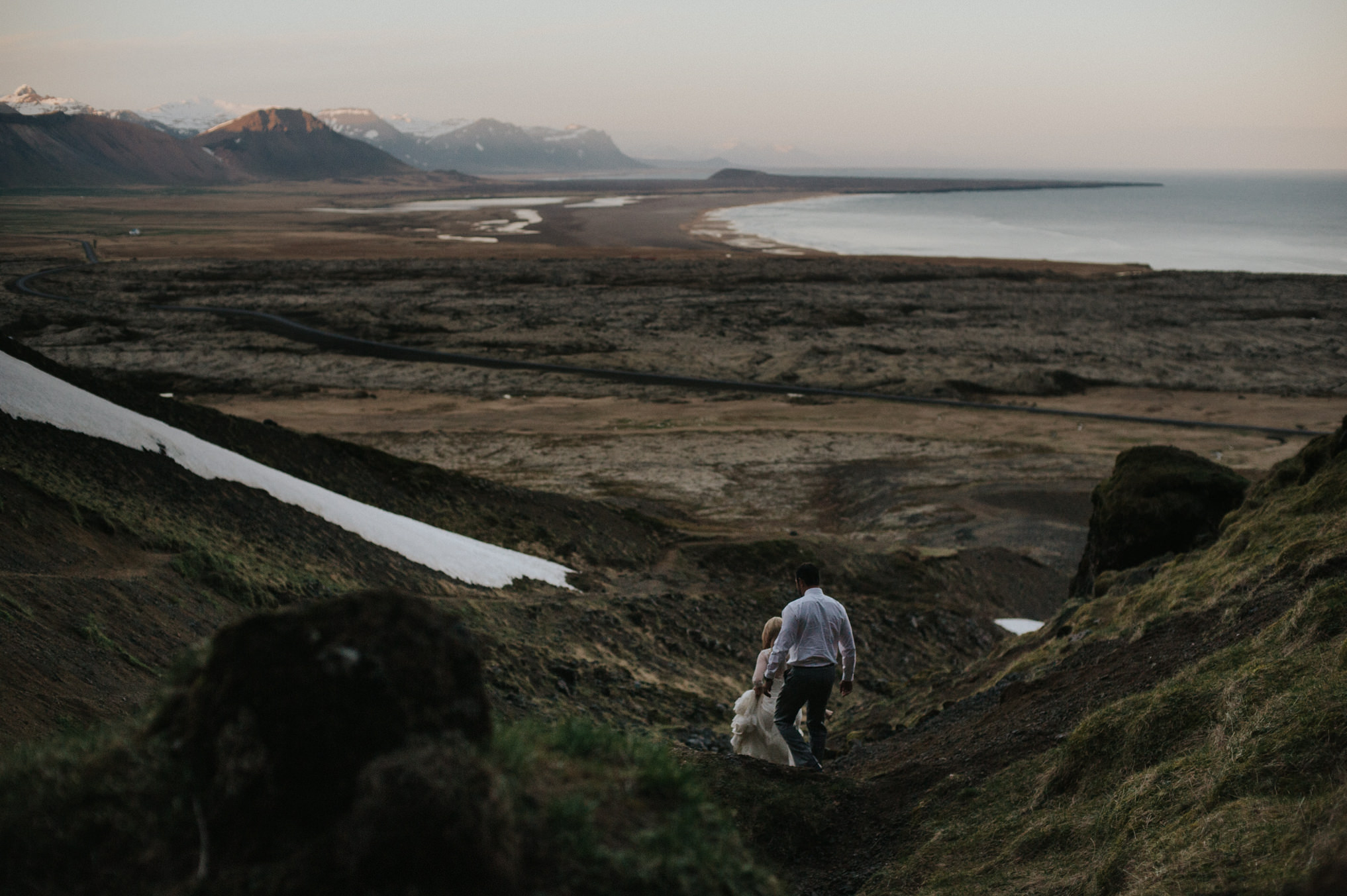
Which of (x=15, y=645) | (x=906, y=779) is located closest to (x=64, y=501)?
(x=15, y=645)

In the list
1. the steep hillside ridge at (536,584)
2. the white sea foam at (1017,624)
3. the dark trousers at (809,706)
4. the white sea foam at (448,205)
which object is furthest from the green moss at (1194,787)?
the white sea foam at (448,205)

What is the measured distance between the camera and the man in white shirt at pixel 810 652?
6891mm

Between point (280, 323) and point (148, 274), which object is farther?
point (148, 274)

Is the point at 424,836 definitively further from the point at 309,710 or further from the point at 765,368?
the point at 765,368

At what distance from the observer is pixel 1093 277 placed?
72.0m

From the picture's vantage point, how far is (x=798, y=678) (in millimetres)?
6965

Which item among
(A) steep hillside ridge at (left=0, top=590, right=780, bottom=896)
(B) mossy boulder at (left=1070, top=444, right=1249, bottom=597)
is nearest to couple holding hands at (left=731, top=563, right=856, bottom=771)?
(A) steep hillside ridge at (left=0, top=590, right=780, bottom=896)

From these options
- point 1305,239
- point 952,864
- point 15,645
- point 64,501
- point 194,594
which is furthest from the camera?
point 1305,239

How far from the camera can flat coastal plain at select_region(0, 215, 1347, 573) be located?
89.1ft

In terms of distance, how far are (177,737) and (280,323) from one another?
2197 inches

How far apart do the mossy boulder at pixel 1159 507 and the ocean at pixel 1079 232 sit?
7689cm

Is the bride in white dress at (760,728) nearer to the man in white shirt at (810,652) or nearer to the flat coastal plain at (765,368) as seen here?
the man in white shirt at (810,652)

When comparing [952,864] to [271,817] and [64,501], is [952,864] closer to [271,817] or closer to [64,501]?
[271,817]

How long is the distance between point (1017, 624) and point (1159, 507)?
17.1 feet
